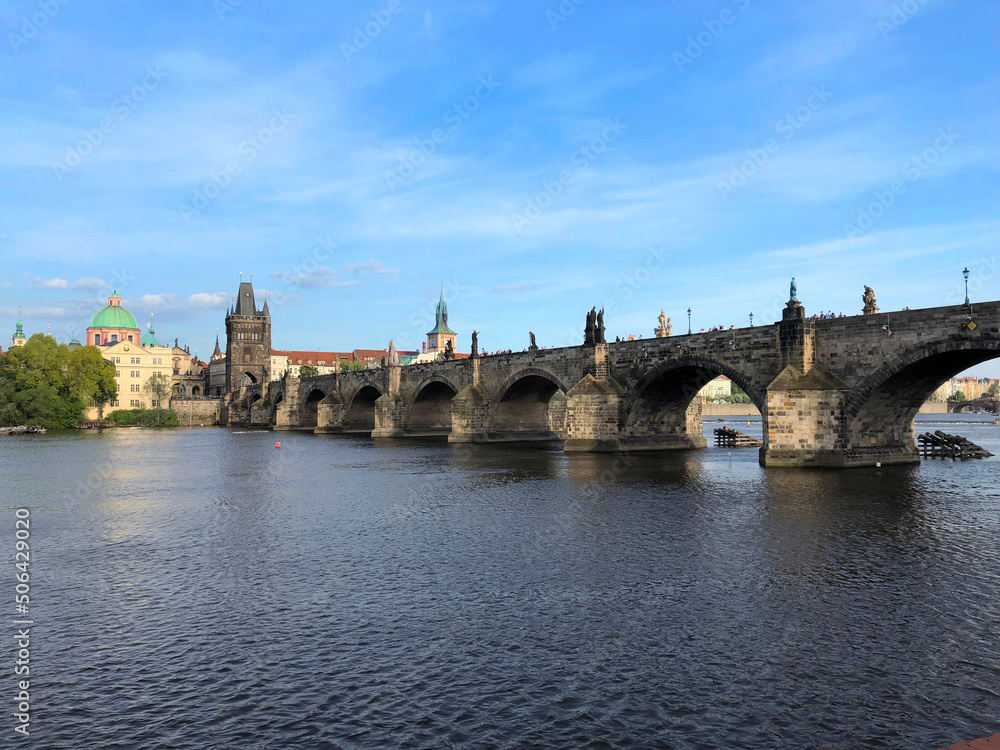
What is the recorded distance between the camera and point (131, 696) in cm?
898

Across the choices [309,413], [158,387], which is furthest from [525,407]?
[158,387]

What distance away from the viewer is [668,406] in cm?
4762

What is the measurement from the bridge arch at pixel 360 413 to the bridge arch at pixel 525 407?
28756mm

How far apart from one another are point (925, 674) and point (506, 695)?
219 inches

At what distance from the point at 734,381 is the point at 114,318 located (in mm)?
173487

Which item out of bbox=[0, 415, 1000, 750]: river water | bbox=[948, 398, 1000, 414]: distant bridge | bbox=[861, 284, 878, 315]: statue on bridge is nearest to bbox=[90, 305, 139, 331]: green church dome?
bbox=[0, 415, 1000, 750]: river water

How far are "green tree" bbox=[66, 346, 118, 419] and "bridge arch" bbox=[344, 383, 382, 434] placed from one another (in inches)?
1663

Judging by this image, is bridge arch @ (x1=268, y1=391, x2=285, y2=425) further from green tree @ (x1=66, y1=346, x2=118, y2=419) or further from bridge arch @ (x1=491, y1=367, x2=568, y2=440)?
bridge arch @ (x1=491, y1=367, x2=568, y2=440)

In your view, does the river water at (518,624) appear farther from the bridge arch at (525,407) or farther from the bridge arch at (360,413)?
the bridge arch at (360,413)

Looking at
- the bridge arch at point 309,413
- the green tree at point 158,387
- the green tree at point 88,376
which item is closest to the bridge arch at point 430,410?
the bridge arch at point 309,413

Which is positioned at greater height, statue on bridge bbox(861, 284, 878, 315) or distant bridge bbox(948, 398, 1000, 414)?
statue on bridge bbox(861, 284, 878, 315)

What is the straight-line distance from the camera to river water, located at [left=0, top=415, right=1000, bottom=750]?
8312 millimetres

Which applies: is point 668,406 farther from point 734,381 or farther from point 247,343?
point 247,343

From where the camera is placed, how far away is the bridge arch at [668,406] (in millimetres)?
41778
